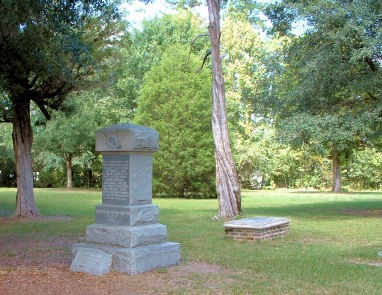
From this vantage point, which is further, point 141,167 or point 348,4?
point 348,4

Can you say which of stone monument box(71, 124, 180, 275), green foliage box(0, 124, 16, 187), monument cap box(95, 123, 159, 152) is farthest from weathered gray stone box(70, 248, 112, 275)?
green foliage box(0, 124, 16, 187)

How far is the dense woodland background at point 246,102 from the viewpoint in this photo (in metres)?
15.7

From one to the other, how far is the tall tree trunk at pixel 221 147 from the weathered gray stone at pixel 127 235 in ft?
28.3

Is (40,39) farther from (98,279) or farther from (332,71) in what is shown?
(332,71)

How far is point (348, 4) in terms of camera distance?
15406 mm

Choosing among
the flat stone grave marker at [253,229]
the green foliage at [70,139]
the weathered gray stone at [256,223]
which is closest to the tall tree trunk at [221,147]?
the weathered gray stone at [256,223]

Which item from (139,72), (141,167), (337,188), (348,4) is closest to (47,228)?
(141,167)

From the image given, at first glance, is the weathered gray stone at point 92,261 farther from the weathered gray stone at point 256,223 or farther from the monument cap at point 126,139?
the weathered gray stone at point 256,223

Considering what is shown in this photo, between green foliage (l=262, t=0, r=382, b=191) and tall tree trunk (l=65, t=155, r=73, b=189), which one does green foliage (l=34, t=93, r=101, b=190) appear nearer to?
tall tree trunk (l=65, t=155, r=73, b=189)

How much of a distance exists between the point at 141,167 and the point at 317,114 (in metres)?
10.0

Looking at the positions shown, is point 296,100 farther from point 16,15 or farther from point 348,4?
point 16,15

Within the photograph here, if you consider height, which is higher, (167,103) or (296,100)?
(167,103)

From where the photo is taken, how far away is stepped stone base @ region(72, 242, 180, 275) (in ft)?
25.8

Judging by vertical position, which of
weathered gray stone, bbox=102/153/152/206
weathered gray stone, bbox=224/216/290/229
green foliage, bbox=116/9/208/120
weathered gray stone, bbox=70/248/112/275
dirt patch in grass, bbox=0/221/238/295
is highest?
green foliage, bbox=116/9/208/120
